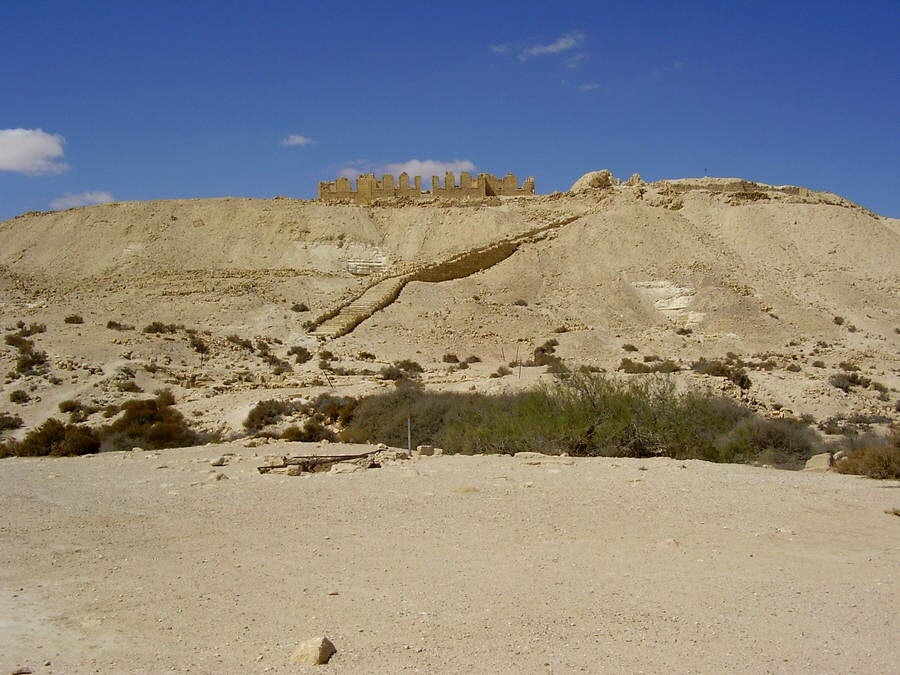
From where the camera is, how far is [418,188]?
167 feet

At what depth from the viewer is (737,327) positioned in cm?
3353

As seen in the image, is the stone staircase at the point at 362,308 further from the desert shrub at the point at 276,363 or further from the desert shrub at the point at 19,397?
the desert shrub at the point at 19,397

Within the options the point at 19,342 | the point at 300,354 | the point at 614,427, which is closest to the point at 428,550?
the point at 614,427

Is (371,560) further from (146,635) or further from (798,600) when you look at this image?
(798,600)

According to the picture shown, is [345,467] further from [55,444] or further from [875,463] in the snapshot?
[55,444]

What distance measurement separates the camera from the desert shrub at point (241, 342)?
29.9 meters

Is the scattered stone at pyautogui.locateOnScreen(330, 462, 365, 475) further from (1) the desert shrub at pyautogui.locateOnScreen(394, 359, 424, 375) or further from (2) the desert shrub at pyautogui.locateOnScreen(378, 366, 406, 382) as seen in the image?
(1) the desert shrub at pyautogui.locateOnScreen(394, 359, 424, 375)

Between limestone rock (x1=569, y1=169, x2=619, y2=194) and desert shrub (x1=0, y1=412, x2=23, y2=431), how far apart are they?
1406 inches

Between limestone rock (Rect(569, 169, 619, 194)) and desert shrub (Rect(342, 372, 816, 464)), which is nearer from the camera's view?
desert shrub (Rect(342, 372, 816, 464))

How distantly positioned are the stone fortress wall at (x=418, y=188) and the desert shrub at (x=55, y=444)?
115ft

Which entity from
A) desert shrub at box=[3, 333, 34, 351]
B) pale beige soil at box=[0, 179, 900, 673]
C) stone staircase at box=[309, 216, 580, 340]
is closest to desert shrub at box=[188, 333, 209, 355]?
pale beige soil at box=[0, 179, 900, 673]

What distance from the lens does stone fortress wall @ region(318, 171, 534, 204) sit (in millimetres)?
50344

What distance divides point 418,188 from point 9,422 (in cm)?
3395

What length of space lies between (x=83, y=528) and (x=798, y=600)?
6.49m
